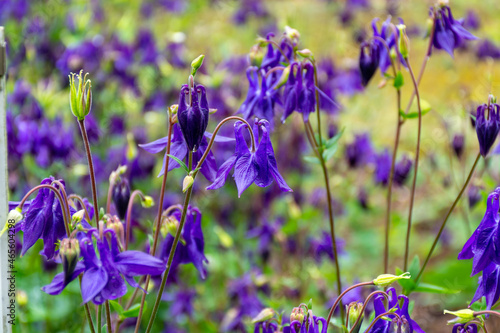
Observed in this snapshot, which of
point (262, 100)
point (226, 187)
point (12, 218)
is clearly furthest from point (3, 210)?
point (226, 187)

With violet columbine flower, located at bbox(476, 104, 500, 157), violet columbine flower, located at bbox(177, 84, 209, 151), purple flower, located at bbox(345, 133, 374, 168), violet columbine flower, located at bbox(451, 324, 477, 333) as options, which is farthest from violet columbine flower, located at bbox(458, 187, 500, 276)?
purple flower, located at bbox(345, 133, 374, 168)

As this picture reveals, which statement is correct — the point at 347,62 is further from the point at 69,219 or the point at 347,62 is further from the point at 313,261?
the point at 69,219

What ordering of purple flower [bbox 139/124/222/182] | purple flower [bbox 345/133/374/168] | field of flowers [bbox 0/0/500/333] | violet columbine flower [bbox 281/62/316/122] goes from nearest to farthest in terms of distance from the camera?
field of flowers [bbox 0/0/500/333] < purple flower [bbox 139/124/222/182] < violet columbine flower [bbox 281/62/316/122] < purple flower [bbox 345/133/374/168]

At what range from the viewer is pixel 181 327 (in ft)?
13.2

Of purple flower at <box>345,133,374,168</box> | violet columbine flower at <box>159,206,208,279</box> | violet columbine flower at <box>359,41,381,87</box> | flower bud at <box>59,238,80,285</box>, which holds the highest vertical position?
violet columbine flower at <box>359,41,381,87</box>

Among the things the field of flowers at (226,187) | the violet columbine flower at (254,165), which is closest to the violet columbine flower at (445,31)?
the field of flowers at (226,187)

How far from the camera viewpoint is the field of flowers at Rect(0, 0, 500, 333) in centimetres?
170

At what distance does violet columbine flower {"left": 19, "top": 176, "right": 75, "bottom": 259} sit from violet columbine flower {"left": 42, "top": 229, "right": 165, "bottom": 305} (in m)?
0.14

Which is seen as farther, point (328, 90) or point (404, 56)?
point (328, 90)

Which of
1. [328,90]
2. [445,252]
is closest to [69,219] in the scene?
[328,90]

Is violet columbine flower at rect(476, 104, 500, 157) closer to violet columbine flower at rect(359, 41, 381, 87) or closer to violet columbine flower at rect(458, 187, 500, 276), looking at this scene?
violet columbine flower at rect(458, 187, 500, 276)

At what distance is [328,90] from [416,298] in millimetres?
1880

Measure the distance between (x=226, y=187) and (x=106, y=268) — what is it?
2.82 metres

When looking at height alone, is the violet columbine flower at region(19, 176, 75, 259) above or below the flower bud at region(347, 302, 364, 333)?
above
